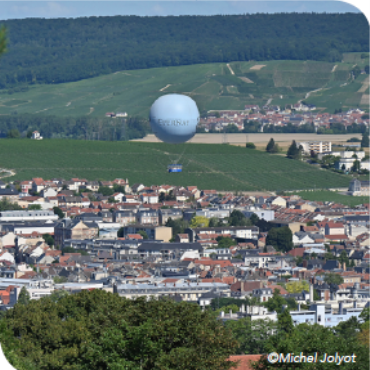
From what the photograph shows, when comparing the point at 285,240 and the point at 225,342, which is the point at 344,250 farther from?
the point at 225,342

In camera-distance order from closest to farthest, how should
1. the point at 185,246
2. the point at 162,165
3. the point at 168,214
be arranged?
the point at 185,246 → the point at 168,214 → the point at 162,165

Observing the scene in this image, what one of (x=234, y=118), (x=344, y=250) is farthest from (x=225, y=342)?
(x=234, y=118)

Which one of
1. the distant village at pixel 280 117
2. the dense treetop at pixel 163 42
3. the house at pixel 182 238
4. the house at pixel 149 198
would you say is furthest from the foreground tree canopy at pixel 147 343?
the dense treetop at pixel 163 42

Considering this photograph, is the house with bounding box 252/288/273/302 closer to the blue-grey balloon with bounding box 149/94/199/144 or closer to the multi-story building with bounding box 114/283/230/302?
the multi-story building with bounding box 114/283/230/302

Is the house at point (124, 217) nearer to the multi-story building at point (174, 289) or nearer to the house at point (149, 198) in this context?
the house at point (149, 198)

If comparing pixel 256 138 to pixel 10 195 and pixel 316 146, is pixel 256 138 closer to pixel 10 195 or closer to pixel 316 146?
pixel 316 146

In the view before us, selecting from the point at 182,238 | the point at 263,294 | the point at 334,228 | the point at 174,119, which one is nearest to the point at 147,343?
the point at 174,119
